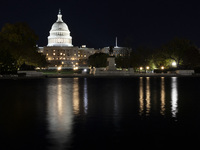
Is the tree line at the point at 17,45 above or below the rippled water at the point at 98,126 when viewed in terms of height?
above

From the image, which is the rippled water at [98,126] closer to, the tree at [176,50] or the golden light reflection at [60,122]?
the golden light reflection at [60,122]

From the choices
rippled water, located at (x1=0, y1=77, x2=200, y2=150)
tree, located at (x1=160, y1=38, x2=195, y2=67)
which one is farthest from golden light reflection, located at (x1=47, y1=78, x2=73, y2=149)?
tree, located at (x1=160, y1=38, x2=195, y2=67)

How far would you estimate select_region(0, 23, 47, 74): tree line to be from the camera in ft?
215

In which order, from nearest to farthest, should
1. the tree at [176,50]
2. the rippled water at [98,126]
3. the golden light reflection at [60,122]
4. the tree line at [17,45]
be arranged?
the rippled water at [98,126], the golden light reflection at [60,122], the tree line at [17,45], the tree at [176,50]

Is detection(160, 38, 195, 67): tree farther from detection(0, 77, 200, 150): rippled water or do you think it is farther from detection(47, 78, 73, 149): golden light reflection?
detection(47, 78, 73, 149): golden light reflection

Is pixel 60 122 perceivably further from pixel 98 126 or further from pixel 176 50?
pixel 176 50

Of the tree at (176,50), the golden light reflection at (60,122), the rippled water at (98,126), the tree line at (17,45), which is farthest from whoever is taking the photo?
the tree at (176,50)

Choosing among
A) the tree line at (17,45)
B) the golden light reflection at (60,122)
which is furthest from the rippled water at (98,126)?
the tree line at (17,45)

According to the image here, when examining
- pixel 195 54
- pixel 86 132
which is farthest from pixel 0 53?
pixel 86 132

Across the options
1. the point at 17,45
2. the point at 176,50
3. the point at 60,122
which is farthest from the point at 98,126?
the point at 176,50

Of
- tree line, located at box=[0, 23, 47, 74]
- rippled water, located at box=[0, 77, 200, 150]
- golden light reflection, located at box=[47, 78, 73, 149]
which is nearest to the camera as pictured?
rippled water, located at box=[0, 77, 200, 150]

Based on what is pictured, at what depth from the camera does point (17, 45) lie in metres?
69.5

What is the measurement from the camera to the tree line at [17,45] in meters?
65.6

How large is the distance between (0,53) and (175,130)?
57.0 metres
